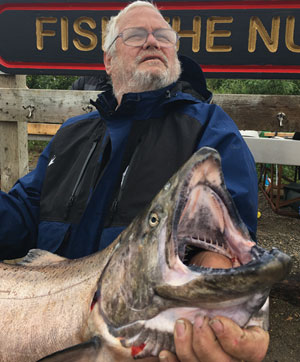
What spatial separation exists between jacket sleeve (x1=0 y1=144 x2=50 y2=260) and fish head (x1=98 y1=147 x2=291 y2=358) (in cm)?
116

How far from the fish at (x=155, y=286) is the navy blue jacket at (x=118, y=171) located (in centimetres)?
52

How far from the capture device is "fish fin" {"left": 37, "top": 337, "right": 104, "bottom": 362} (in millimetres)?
1242

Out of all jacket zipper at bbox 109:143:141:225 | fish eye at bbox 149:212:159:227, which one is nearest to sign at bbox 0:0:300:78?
jacket zipper at bbox 109:143:141:225

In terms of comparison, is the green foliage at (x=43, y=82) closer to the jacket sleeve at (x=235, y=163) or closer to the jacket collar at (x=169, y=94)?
the jacket collar at (x=169, y=94)

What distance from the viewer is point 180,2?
334 centimetres

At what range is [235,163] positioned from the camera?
1904 mm

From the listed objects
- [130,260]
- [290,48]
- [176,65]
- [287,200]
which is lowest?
[287,200]

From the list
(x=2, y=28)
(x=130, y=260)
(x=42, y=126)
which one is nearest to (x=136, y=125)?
(x=130, y=260)

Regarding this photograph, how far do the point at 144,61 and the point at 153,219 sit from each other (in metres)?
1.61

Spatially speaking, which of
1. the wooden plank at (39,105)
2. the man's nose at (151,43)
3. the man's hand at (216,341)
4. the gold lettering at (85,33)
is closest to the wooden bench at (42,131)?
the wooden plank at (39,105)

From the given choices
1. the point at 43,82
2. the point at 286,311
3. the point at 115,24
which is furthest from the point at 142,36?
the point at 43,82

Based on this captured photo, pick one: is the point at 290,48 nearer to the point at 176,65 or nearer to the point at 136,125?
the point at 176,65

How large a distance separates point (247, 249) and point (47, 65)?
3.26 meters

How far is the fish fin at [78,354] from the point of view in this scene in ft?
4.08
